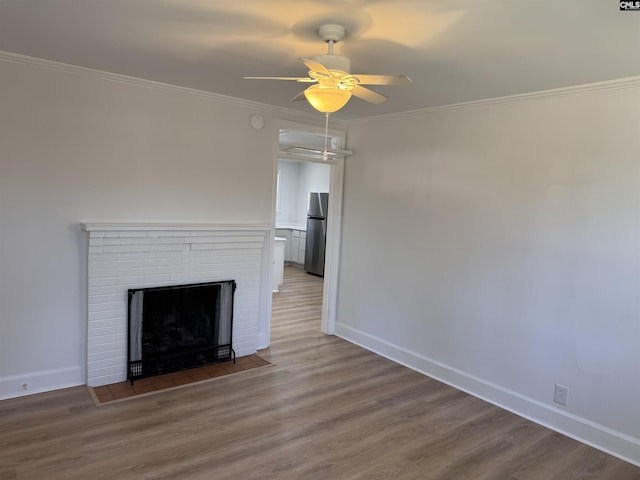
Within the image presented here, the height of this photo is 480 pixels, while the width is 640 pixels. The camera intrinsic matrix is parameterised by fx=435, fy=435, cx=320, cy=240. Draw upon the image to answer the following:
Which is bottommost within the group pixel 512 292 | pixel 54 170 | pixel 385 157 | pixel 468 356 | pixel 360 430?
pixel 360 430

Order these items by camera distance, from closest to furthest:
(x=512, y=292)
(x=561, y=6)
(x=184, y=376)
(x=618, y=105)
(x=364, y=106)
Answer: (x=561, y=6) → (x=618, y=105) → (x=512, y=292) → (x=184, y=376) → (x=364, y=106)

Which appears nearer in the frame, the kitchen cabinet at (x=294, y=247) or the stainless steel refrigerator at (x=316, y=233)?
the stainless steel refrigerator at (x=316, y=233)

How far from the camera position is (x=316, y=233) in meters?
8.64

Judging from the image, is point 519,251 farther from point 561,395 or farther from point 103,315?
point 103,315

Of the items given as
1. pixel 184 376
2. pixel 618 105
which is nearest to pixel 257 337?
pixel 184 376

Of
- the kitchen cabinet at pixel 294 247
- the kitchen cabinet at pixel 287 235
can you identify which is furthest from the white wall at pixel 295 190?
the kitchen cabinet at pixel 294 247

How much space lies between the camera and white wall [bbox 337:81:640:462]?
9.36 feet

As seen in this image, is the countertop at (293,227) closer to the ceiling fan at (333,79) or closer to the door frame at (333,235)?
the door frame at (333,235)

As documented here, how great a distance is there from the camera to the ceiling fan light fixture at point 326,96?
7.11 feet

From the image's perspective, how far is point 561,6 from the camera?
184 cm

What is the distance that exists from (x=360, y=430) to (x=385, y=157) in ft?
8.58

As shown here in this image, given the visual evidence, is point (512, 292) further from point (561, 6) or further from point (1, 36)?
point (1, 36)

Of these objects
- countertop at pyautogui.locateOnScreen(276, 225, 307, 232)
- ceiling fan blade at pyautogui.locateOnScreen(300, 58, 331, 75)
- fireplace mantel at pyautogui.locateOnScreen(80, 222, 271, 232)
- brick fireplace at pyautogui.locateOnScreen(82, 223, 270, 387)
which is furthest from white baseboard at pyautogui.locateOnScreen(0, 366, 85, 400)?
countertop at pyautogui.locateOnScreen(276, 225, 307, 232)

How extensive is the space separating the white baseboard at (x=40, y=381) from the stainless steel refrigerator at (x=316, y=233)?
17.7 ft
